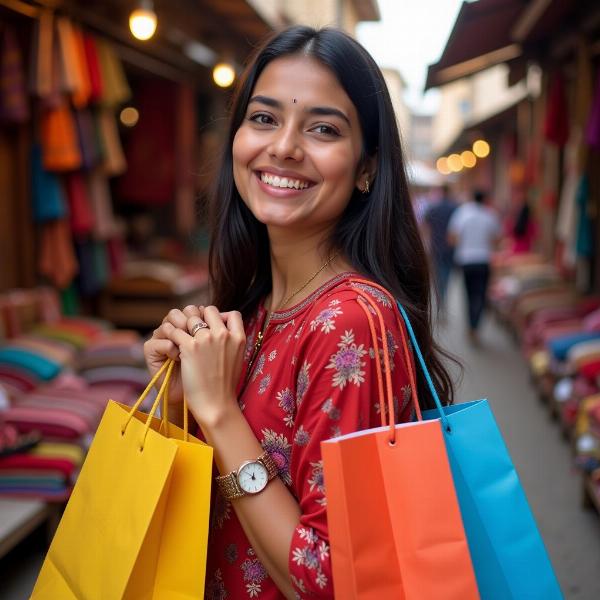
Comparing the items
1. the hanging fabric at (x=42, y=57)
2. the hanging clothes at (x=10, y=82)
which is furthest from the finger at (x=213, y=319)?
the hanging fabric at (x=42, y=57)

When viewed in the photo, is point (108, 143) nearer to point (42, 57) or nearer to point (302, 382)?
point (42, 57)

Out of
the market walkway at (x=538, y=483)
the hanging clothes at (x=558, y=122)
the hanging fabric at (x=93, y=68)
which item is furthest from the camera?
the hanging clothes at (x=558, y=122)

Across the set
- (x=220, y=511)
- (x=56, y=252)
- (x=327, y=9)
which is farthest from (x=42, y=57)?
(x=327, y=9)

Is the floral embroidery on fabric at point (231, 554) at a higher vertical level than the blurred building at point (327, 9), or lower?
lower

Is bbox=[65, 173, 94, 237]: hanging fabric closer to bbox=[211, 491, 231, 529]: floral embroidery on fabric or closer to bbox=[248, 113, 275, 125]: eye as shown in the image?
bbox=[248, 113, 275, 125]: eye

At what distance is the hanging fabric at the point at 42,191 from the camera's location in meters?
5.40

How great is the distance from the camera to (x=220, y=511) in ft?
4.74

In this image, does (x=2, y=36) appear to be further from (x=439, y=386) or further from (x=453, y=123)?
(x=453, y=123)

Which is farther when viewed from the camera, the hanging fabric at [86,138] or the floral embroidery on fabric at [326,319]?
the hanging fabric at [86,138]

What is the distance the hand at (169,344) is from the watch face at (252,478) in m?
0.27

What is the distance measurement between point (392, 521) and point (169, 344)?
1.79 feet

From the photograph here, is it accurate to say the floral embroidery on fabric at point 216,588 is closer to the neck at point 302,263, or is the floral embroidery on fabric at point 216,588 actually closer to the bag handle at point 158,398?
the bag handle at point 158,398

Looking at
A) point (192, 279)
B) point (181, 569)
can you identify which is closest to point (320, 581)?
point (181, 569)

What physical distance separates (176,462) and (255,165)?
23.7 inches
